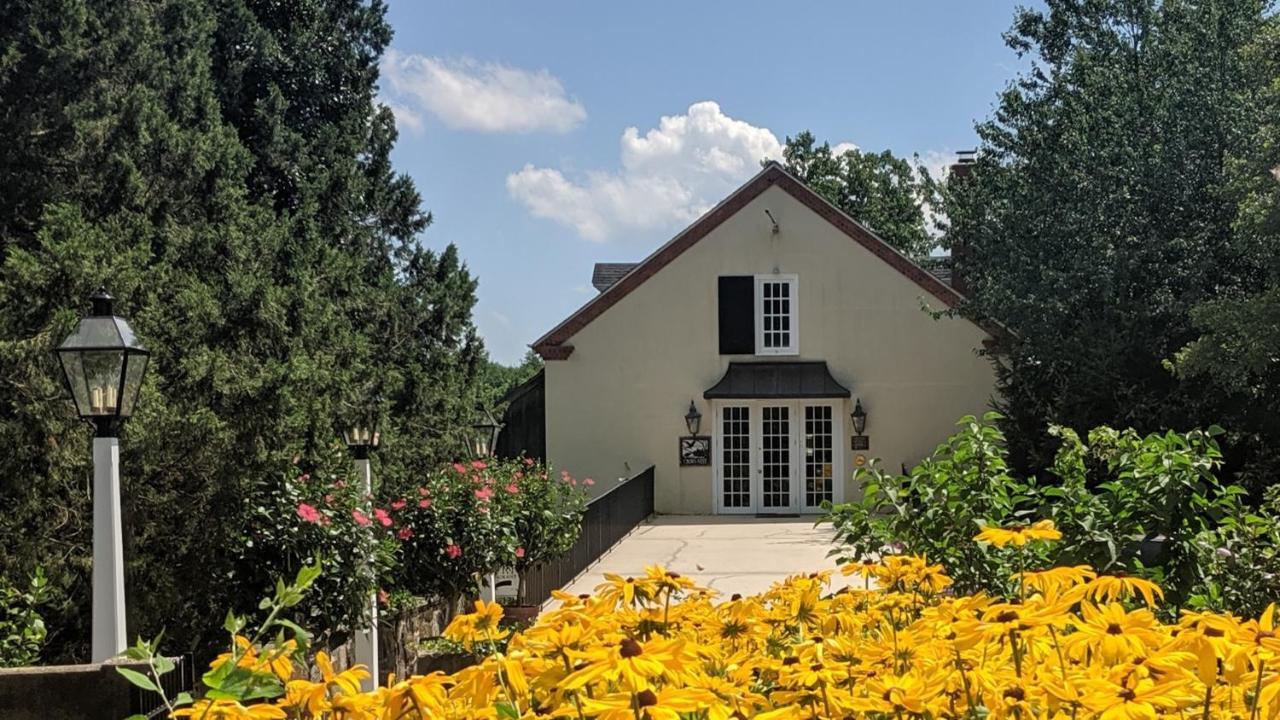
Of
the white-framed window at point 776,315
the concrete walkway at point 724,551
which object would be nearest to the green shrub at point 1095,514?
the concrete walkway at point 724,551

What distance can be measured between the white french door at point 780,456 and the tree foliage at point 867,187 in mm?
23261

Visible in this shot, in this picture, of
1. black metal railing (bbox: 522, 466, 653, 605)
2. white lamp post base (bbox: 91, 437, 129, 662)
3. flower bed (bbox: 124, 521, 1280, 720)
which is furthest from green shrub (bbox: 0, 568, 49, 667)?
flower bed (bbox: 124, 521, 1280, 720)

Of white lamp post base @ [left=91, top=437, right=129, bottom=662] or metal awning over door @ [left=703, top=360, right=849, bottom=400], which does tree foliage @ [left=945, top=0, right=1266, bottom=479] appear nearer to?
metal awning over door @ [left=703, top=360, right=849, bottom=400]

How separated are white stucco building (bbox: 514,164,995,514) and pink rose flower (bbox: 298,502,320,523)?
1443 centimetres

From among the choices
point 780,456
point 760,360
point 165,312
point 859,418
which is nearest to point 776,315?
point 760,360

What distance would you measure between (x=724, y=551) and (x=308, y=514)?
10.2 metres

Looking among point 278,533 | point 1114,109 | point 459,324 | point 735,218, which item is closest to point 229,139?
point 459,324

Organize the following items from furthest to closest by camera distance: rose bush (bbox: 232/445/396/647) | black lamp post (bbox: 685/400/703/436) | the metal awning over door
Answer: black lamp post (bbox: 685/400/703/436) → the metal awning over door → rose bush (bbox: 232/445/396/647)

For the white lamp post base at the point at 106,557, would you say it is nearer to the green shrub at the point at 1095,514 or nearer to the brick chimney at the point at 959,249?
the green shrub at the point at 1095,514

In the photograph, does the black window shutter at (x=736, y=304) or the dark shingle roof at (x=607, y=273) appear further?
the dark shingle roof at (x=607, y=273)

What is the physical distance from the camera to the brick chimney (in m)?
21.2

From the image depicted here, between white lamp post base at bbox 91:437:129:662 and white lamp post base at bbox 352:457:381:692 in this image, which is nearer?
white lamp post base at bbox 91:437:129:662

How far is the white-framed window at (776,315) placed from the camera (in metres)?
21.5

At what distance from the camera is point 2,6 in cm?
1119
